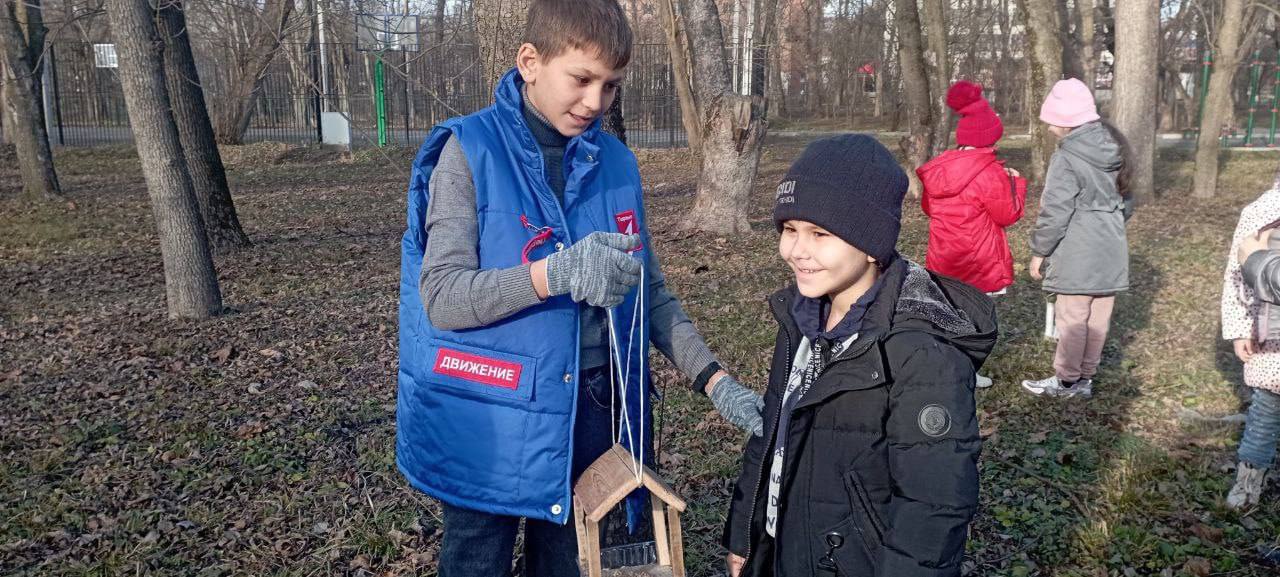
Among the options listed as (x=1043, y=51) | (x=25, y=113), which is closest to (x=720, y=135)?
(x=1043, y=51)

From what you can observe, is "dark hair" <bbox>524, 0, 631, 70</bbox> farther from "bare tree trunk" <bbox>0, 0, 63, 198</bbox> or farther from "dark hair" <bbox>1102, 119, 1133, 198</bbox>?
"bare tree trunk" <bbox>0, 0, 63, 198</bbox>

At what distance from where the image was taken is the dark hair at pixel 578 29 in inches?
80.5

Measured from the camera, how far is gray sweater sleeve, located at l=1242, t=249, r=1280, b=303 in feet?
10.5

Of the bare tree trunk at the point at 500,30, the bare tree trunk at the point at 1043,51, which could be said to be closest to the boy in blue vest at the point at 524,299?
the bare tree trunk at the point at 500,30

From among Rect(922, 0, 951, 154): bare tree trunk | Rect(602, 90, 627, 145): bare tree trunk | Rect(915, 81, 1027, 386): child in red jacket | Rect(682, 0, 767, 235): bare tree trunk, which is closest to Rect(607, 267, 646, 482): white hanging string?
Rect(915, 81, 1027, 386): child in red jacket

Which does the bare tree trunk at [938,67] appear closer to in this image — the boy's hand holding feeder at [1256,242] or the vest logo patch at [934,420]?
the boy's hand holding feeder at [1256,242]

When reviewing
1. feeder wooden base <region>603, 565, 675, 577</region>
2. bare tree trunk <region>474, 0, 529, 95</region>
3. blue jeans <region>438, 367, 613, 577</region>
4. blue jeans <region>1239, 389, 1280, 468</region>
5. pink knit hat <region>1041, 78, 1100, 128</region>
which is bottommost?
blue jeans <region>1239, 389, 1280, 468</region>

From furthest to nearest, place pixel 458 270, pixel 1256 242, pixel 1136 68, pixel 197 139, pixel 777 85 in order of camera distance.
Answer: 1. pixel 777 85
2. pixel 1136 68
3. pixel 197 139
4. pixel 1256 242
5. pixel 458 270

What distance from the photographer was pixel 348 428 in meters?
4.95

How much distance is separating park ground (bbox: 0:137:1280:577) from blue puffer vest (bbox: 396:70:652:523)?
1.61 meters

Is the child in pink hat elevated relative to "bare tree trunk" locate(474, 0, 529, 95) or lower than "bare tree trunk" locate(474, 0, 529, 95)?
lower

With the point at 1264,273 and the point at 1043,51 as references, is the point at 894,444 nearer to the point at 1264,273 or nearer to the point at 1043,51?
the point at 1264,273

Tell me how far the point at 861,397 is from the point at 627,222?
0.68m

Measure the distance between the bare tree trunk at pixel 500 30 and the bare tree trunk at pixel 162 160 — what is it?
10.6 feet
